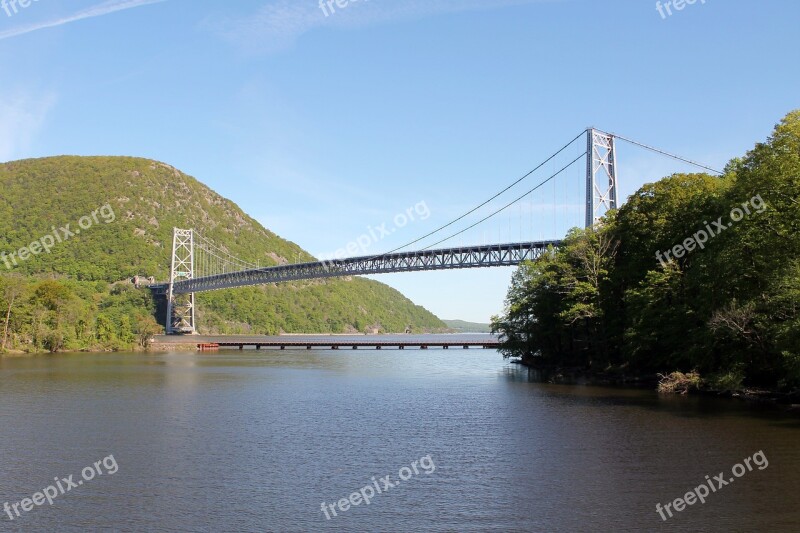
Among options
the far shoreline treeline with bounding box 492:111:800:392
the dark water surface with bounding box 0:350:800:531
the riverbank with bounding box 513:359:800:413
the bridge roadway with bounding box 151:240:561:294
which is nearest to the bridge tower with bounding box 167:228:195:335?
the bridge roadway with bounding box 151:240:561:294

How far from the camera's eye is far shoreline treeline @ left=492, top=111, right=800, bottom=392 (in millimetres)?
27516

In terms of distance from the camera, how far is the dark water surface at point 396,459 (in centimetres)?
1433

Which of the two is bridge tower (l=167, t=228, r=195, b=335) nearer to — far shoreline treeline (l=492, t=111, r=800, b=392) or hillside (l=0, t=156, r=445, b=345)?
hillside (l=0, t=156, r=445, b=345)

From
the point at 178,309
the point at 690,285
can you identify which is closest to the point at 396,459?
the point at 690,285

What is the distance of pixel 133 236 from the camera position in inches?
5763

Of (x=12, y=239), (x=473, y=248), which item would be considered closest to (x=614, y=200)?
(x=473, y=248)

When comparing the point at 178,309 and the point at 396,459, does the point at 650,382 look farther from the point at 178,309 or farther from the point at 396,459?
the point at 178,309

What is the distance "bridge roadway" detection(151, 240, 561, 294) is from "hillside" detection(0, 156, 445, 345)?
1543 cm

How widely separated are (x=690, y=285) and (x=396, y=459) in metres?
21.2

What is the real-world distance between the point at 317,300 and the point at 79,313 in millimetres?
101563

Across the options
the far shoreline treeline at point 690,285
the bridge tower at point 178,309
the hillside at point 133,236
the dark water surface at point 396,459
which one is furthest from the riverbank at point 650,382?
the hillside at point 133,236

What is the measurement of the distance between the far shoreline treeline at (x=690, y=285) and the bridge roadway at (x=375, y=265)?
20969mm

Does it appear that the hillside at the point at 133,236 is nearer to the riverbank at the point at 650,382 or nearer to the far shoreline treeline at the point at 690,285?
the riverbank at the point at 650,382

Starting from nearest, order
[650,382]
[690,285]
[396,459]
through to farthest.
A: [396,459] → [690,285] → [650,382]
